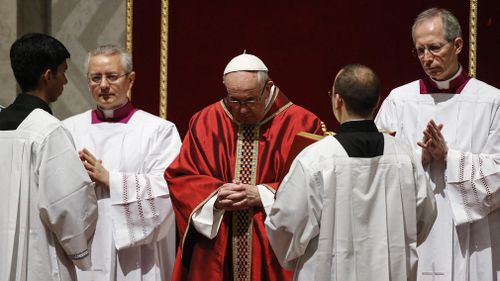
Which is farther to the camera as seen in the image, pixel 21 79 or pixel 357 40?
pixel 357 40

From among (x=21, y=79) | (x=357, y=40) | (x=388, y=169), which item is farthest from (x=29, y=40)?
(x=357, y=40)

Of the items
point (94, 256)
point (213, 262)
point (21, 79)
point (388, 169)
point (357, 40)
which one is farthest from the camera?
point (357, 40)

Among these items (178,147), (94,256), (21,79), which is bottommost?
(94,256)

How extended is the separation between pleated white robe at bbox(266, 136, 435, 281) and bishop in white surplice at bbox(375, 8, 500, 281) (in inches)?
35.7

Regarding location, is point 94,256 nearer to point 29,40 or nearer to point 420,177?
point 29,40

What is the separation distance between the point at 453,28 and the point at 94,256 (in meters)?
2.22

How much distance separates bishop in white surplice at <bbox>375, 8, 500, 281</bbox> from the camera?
16.6 ft

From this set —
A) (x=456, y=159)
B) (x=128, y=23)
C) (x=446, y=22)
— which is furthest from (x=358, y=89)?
(x=128, y=23)

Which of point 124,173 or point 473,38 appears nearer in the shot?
point 124,173

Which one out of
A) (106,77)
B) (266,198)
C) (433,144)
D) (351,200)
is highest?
(106,77)

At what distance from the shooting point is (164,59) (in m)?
6.48

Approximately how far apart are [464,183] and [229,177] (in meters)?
1.18

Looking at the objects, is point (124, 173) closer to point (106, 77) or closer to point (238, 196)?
point (106, 77)

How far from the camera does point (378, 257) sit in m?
4.18
